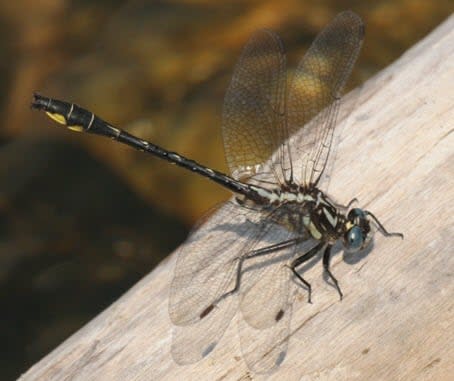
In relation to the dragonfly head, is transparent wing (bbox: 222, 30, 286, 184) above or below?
above

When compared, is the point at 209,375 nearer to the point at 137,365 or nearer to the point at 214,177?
the point at 137,365

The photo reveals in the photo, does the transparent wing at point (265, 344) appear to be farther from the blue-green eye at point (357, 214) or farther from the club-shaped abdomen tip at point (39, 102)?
the club-shaped abdomen tip at point (39, 102)

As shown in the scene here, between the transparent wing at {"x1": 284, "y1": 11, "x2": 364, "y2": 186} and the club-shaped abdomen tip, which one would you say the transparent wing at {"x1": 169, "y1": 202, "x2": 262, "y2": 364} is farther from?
the club-shaped abdomen tip

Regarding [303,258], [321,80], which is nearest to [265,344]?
[303,258]

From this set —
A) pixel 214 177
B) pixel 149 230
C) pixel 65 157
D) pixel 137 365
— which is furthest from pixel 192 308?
pixel 65 157

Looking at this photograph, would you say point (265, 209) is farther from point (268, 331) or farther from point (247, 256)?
point (268, 331)

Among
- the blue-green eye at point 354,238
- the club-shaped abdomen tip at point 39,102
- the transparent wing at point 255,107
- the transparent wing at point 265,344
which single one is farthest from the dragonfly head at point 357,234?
the club-shaped abdomen tip at point 39,102

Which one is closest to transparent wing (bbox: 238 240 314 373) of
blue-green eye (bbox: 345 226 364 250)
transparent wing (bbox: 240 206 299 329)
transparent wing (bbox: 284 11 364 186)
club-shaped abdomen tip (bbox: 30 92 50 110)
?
transparent wing (bbox: 240 206 299 329)
